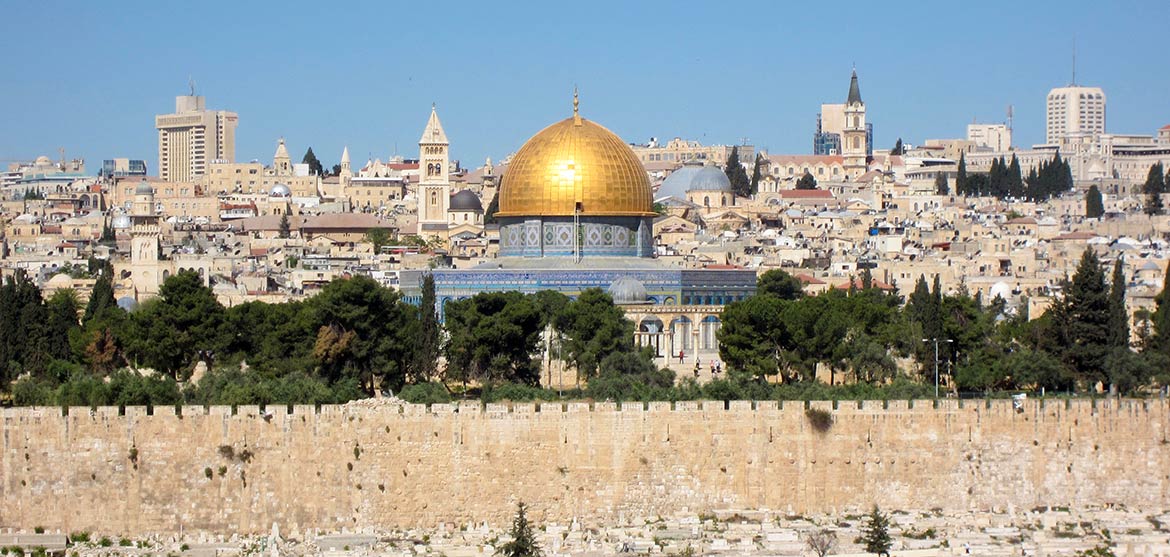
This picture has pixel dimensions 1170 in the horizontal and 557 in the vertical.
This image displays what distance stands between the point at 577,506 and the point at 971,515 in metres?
5.76

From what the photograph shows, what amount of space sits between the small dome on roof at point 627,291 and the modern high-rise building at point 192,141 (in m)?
132

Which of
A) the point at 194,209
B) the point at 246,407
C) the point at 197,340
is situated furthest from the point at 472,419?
the point at 194,209

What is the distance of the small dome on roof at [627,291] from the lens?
184 feet

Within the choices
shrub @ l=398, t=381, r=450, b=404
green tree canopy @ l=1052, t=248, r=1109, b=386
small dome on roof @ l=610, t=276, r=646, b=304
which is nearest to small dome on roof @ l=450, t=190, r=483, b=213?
small dome on roof @ l=610, t=276, r=646, b=304

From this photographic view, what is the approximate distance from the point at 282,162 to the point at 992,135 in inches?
2781

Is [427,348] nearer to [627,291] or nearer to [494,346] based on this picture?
[494,346]

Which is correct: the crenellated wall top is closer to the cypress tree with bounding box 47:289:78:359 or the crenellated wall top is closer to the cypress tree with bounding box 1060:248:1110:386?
the cypress tree with bounding box 1060:248:1110:386

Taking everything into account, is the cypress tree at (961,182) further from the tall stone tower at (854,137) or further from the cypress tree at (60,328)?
the cypress tree at (60,328)

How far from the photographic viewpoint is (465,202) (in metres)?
109

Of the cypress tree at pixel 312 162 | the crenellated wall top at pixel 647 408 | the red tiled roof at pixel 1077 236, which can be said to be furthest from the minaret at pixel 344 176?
the crenellated wall top at pixel 647 408

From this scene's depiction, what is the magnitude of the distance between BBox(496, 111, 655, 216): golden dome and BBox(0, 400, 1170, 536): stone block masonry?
20.4 metres

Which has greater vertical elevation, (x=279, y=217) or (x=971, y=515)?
(x=279, y=217)

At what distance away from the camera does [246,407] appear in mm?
36250

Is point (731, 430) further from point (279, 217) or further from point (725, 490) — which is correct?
point (279, 217)
